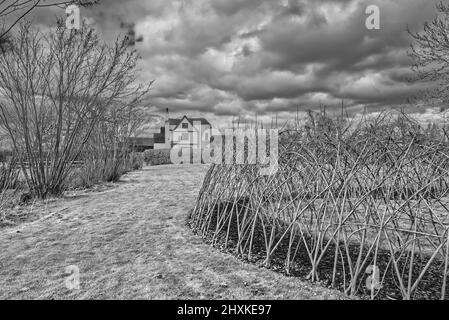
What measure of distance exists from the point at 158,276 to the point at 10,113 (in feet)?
21.1

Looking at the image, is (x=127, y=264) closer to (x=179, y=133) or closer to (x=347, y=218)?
(x=347, y=218)

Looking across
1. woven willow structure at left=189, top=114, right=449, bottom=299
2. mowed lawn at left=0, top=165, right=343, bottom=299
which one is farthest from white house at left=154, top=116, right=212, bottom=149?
woven willow structure at left=189, top=114, right=449, bottom=299

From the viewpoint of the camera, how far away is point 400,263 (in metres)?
3.53

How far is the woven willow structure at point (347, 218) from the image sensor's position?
9.18ft

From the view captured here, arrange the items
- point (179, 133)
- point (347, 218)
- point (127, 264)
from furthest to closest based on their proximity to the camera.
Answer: point (179, 133), point (127, 264), point (347, 218)

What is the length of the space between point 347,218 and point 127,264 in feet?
7.77

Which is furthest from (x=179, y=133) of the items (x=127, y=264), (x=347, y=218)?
(x=347, y=218)

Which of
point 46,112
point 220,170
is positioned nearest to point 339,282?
point 220,170

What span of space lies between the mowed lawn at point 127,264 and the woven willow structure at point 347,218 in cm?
31

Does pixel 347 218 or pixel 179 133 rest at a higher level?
pixel 179 133

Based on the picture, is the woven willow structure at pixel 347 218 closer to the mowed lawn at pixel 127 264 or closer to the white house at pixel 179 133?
the mowed lawn at pixel 127 264

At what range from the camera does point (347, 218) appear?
2859 mm

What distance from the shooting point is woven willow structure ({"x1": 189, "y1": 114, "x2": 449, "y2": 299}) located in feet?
9.18
